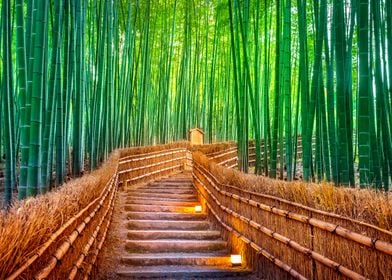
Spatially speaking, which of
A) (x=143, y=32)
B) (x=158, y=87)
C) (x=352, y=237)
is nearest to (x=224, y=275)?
(x=352, y=237)

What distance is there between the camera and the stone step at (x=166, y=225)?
20.1ft

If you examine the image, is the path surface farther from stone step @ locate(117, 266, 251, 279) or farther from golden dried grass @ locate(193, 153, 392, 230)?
golden dried grass @ locate(193, 153, 392, 230)

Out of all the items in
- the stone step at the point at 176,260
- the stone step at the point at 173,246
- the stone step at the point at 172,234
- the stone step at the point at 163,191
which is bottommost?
the stone step at the point at 176,260

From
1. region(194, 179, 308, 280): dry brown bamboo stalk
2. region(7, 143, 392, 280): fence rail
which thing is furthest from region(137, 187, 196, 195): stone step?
region(194, 179, 308, 280): dry brown bamboo stalk

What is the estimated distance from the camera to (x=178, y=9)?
13531 millimetres

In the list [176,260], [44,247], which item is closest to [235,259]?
[176,260]

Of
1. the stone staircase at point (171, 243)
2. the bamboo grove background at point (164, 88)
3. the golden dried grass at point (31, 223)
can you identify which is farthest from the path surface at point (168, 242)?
the golden dried grass at point (31, 223)

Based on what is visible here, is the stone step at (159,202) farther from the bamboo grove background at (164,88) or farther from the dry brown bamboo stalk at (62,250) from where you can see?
the dry brown bamboo stalk at (62,250)

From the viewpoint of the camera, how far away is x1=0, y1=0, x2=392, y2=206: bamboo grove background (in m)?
4.12

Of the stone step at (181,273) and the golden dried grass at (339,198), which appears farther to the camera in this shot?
the stone step at (181,273)

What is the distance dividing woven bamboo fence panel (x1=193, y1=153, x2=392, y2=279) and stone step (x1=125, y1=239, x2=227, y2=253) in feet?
0.65

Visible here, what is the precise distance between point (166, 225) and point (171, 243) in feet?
2.96

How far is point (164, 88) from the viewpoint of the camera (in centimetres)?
1310

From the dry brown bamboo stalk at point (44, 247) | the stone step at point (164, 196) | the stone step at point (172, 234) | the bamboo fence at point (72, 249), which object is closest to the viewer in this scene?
the dry brown bamboo stalk at point (44, 247)
